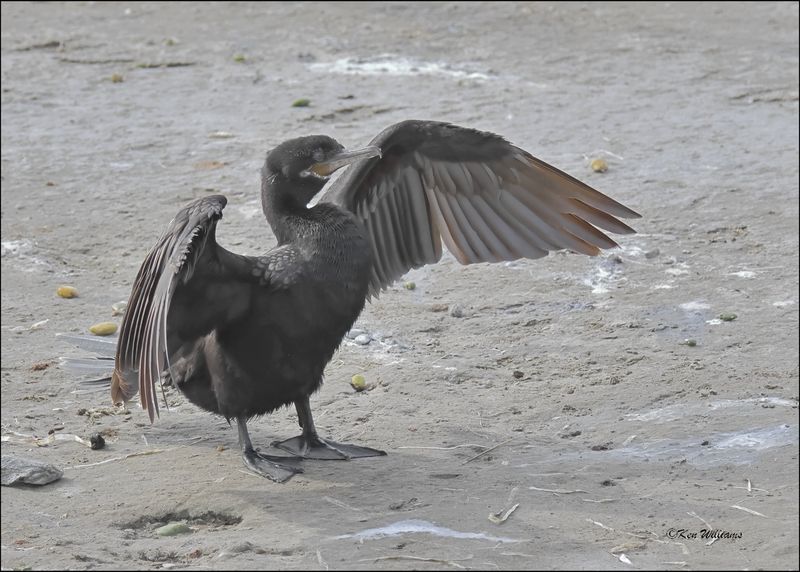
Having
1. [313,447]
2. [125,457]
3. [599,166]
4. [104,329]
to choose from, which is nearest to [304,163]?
[313,447]

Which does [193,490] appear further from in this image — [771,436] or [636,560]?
[771,436]

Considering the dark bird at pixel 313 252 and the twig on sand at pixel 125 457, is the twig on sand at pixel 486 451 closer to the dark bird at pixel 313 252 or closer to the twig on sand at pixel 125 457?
the dark bird at pixel 313 252

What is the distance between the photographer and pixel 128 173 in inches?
364

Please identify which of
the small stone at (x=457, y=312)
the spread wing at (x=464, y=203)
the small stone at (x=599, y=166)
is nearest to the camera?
the spread wing at (x=464, y=203)

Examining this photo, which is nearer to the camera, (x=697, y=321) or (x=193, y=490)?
(x=193, y=490)

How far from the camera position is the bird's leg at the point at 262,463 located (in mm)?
5297

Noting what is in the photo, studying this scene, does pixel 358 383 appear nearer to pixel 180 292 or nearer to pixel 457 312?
pixel 457 312

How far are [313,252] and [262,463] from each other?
86 cm

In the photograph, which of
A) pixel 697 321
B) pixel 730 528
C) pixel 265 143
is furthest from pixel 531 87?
pixel 730 528

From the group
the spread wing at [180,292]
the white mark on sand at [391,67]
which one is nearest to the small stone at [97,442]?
the spread wing at [180,292]

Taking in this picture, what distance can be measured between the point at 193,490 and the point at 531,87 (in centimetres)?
609

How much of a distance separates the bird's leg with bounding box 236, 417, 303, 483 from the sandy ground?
43mm

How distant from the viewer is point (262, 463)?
5.38m

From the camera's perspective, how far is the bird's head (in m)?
5.39
